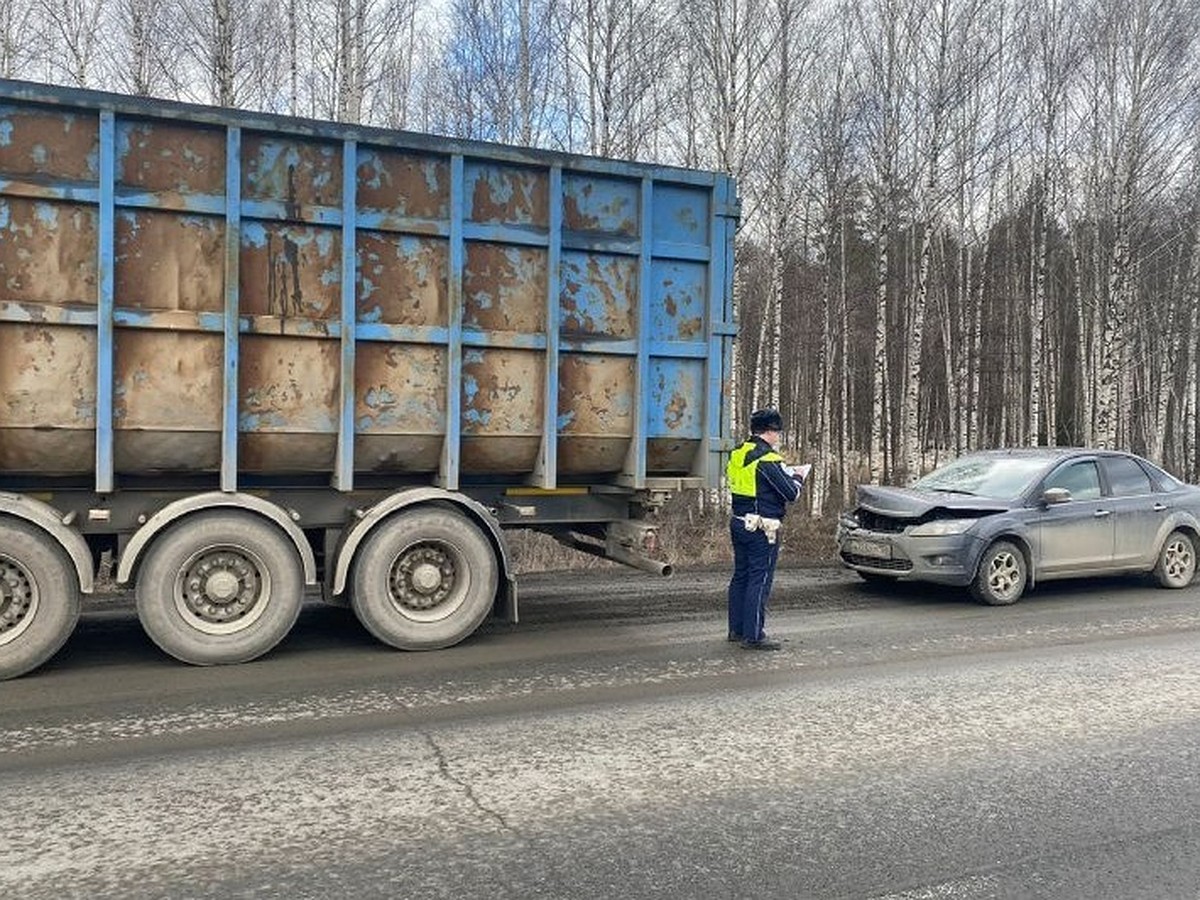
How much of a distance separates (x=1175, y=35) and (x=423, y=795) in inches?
840

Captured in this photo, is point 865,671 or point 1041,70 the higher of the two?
point 1041,70

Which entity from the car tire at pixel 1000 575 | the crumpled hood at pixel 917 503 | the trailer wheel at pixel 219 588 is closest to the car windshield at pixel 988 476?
the crumpled hood at pixel 917 503

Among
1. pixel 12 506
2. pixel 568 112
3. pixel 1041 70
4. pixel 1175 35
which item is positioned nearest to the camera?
pixel 12 506

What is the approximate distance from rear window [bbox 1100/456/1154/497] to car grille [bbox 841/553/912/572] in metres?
2.60

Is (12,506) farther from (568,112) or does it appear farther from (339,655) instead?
(568,112)

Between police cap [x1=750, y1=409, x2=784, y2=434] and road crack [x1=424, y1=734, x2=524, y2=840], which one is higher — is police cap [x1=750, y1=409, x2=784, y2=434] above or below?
above

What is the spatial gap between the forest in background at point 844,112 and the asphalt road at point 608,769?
1143 cm

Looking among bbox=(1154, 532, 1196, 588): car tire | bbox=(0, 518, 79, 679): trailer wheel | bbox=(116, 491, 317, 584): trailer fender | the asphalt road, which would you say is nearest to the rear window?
bbox=(1154, 532, 1196, 588): car tire

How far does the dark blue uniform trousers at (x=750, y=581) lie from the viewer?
7281 millimetres

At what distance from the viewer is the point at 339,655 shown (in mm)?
6859

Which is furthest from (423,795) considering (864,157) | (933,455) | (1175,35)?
(933,455)

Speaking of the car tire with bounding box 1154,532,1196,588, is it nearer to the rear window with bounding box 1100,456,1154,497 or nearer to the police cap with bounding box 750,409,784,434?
the rear window with bounding box 1100,456,1154,497

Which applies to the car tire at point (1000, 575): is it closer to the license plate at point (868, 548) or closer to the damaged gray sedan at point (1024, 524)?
the damaged gray sedan at point (1024, 524)

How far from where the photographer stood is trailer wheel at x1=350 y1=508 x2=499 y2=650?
22.6 feet
